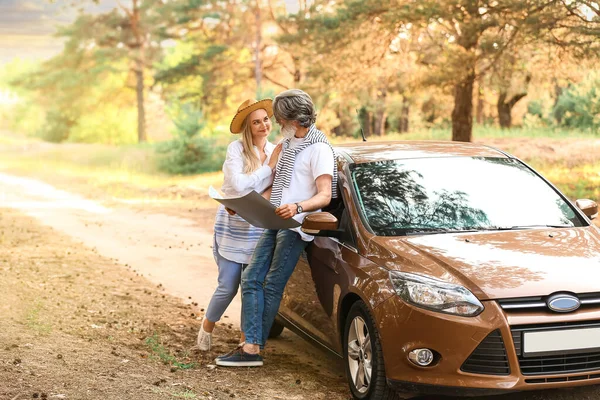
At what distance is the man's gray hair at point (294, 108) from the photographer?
616 centimetres

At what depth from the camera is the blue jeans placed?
6383 millimetres

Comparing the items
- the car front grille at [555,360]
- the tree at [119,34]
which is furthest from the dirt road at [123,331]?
the tree at [119,34]

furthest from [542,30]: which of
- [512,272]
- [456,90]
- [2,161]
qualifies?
[2,161]

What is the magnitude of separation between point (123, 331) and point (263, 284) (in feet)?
5.74

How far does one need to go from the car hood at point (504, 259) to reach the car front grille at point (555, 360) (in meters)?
0.19

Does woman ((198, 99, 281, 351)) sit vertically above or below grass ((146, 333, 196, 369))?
above

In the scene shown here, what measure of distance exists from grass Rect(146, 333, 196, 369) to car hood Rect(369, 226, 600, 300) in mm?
1945

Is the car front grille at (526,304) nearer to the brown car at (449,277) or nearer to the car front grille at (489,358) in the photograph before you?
the brown car at (449,277)

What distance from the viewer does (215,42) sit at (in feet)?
167

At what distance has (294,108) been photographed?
6.16m

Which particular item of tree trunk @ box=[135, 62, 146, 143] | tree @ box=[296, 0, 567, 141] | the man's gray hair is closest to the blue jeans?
the man's gray hair

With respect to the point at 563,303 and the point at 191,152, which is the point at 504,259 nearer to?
the point at 563,303

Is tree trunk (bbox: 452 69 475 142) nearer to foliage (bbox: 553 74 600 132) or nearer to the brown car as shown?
foliage (bbox: 553 74 600 132)

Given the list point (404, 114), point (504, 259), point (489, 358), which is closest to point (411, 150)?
point (504, 259)
